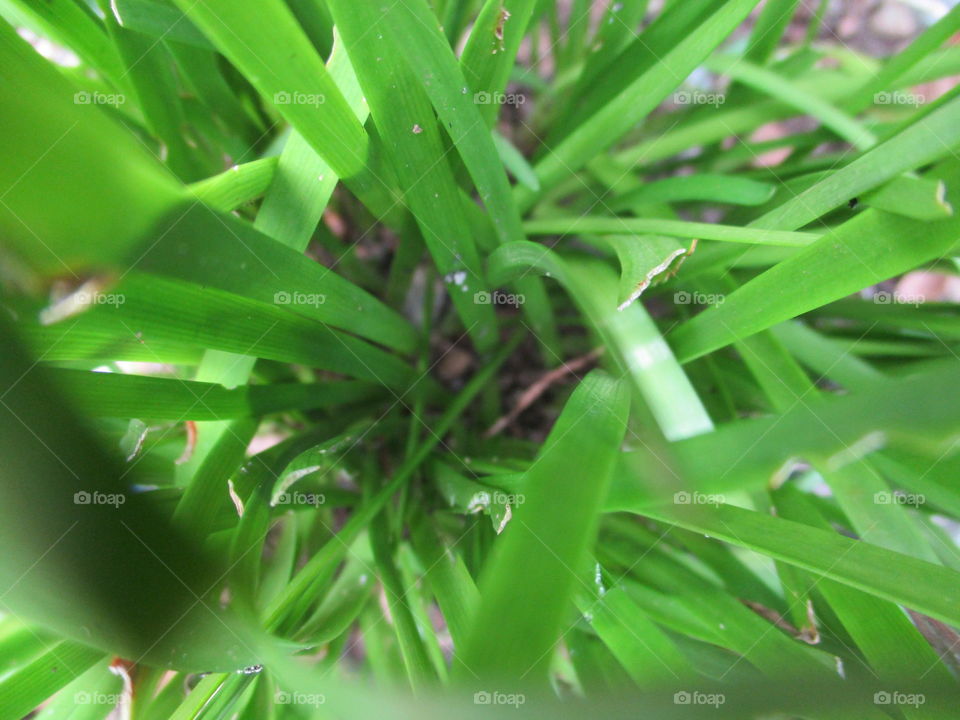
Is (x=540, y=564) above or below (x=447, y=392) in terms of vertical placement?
below

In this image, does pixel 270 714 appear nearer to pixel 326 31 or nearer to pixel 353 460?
pixel 353 460

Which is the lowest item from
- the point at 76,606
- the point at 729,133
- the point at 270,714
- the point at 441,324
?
the point at 270,714

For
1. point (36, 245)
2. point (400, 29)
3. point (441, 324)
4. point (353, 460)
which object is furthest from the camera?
point (441, 324)

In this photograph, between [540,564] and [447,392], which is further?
[447,392]

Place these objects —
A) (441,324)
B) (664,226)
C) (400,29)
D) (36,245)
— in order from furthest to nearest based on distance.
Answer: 1. (441,324)
2. (664,226)
3. (400,29)
4. (36,245)

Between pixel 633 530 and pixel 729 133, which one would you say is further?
pixel 729 133

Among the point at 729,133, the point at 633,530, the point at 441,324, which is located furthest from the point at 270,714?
the point at 729,133

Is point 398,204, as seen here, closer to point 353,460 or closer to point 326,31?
point 326,31

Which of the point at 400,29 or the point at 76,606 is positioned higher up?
the point at 400,29
